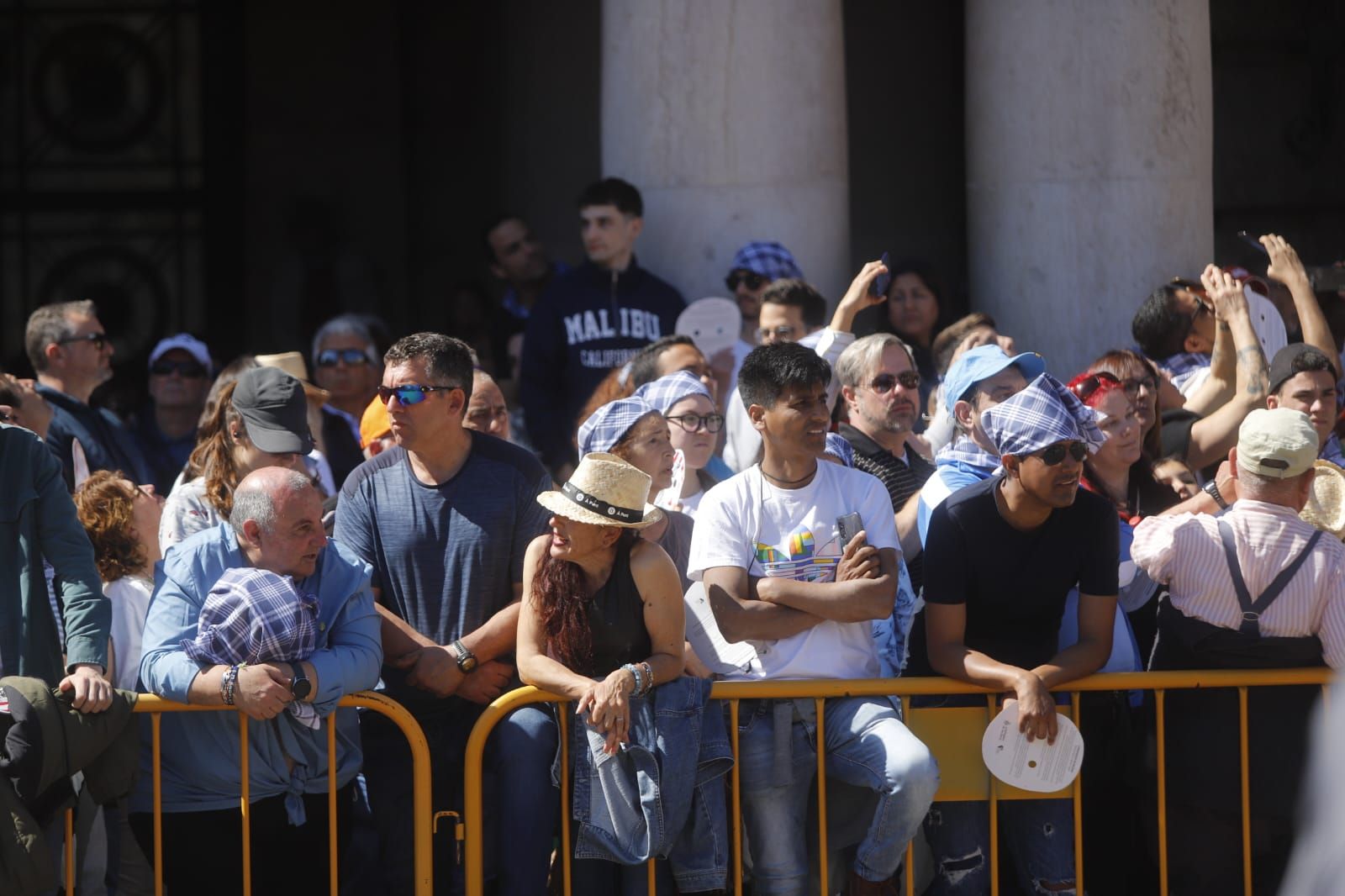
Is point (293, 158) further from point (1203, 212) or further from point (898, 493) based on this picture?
point (898, 493)

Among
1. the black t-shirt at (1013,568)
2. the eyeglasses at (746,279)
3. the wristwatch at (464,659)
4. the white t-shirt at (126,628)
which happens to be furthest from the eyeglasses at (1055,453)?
the eyeglasses at (746,279)

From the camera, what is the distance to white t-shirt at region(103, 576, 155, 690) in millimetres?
5754

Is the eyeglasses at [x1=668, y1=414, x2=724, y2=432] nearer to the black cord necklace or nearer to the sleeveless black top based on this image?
the black cord necklace

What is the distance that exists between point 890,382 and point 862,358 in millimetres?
146

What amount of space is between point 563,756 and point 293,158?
8.52m

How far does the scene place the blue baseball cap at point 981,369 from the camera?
6141 mm

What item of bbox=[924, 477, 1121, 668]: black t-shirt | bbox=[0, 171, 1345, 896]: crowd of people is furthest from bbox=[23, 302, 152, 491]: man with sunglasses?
bbox=[924, 477, 1121, 668]: black t-shirt

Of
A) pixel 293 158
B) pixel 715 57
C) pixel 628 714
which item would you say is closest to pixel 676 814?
pixel 628 714

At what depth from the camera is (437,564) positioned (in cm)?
573

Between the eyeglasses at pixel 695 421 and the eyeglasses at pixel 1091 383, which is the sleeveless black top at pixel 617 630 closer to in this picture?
the eyeglasses at pixel 695 421

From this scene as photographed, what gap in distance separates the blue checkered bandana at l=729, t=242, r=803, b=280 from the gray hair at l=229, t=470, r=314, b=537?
361 centimetres

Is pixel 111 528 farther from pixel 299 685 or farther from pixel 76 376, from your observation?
pixel 76 376

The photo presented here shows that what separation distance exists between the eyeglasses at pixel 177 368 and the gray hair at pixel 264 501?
2873mm

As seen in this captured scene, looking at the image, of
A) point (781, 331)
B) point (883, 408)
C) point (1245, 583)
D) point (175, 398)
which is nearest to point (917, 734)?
point (1245, 583)
